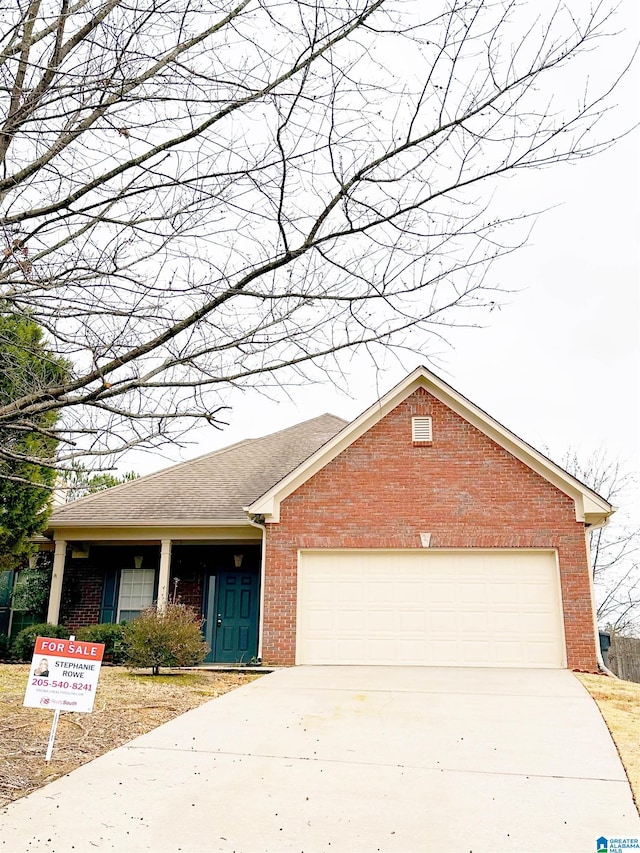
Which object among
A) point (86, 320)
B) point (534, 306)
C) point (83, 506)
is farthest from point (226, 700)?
point (83, 506)

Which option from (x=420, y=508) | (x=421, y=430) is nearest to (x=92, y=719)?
(x=420, y=508)

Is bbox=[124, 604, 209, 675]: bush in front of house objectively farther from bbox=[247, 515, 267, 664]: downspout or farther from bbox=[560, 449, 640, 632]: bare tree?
bbox=[560, 449, 640, 632]: bare tree

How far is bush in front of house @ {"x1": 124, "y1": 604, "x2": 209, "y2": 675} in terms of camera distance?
1164cm

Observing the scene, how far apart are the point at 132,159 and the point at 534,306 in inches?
132

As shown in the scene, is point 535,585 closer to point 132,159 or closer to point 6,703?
point 6,703

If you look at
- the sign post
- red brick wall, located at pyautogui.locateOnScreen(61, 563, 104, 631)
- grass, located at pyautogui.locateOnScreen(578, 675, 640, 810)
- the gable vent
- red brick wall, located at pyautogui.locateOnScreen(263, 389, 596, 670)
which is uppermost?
the gable vent

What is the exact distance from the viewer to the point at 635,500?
3198 centimetres

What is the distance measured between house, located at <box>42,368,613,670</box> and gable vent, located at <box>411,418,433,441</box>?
3cm

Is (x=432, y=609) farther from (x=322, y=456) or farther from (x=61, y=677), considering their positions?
(x=61, y=677)

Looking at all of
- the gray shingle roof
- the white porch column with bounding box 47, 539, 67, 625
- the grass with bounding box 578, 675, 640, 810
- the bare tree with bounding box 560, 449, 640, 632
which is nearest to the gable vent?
the gray shingle roof

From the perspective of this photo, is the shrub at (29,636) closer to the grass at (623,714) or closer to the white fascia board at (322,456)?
the white fascia board at (322,456)

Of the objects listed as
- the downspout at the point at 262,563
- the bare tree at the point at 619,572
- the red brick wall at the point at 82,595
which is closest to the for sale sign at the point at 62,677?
the downspout at the point at 262,563

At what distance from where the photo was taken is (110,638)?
14180mm

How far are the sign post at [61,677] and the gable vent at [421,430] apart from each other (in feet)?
27.4
